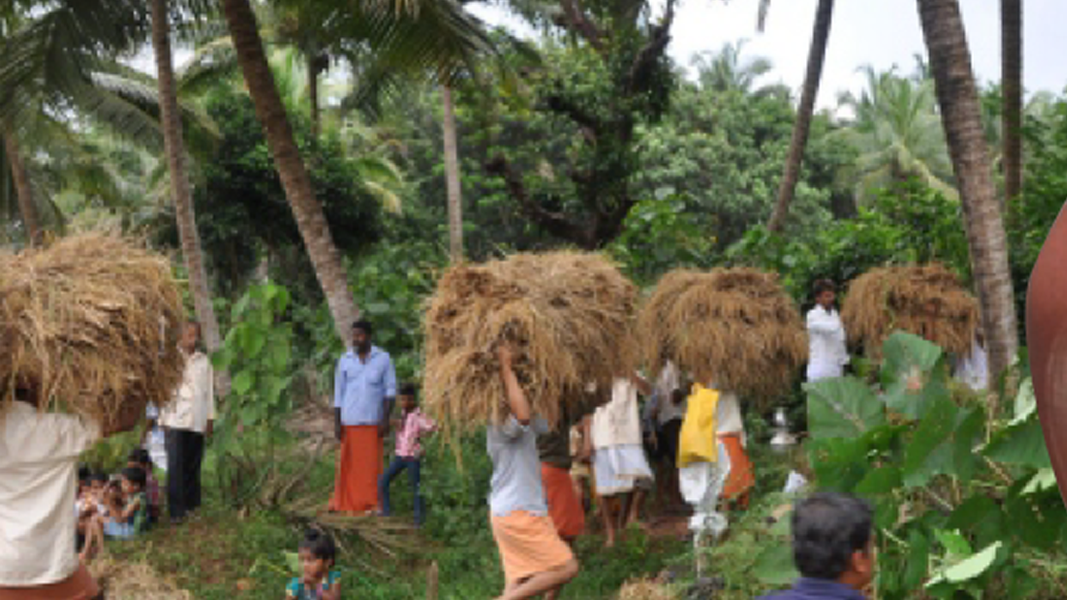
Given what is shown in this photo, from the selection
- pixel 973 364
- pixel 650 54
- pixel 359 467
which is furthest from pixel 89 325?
pixel 650 54

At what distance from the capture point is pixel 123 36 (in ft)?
45.0

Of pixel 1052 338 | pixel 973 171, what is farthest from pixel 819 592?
pixel 973 171

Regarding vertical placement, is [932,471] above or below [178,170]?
below

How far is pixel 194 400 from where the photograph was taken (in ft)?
29.9

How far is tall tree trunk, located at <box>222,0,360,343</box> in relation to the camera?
32.8 feet

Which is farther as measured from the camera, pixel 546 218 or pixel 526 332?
pixel 546 218

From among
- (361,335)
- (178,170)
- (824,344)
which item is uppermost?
(178,170)

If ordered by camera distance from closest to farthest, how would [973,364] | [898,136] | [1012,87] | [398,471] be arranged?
[398,471] → [973,364] → [1012,87] → [898,136]

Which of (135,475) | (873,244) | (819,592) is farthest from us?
(873,244)

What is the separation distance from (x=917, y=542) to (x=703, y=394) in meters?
3.75

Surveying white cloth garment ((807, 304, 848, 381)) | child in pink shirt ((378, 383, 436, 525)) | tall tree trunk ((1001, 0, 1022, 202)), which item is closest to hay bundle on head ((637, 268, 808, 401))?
white cloth garment ((807, 304, 848, 381))

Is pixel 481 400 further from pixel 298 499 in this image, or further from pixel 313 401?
pixel 313 401

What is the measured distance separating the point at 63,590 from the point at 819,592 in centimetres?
382

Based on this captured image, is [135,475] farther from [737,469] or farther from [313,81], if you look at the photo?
[313,81]
